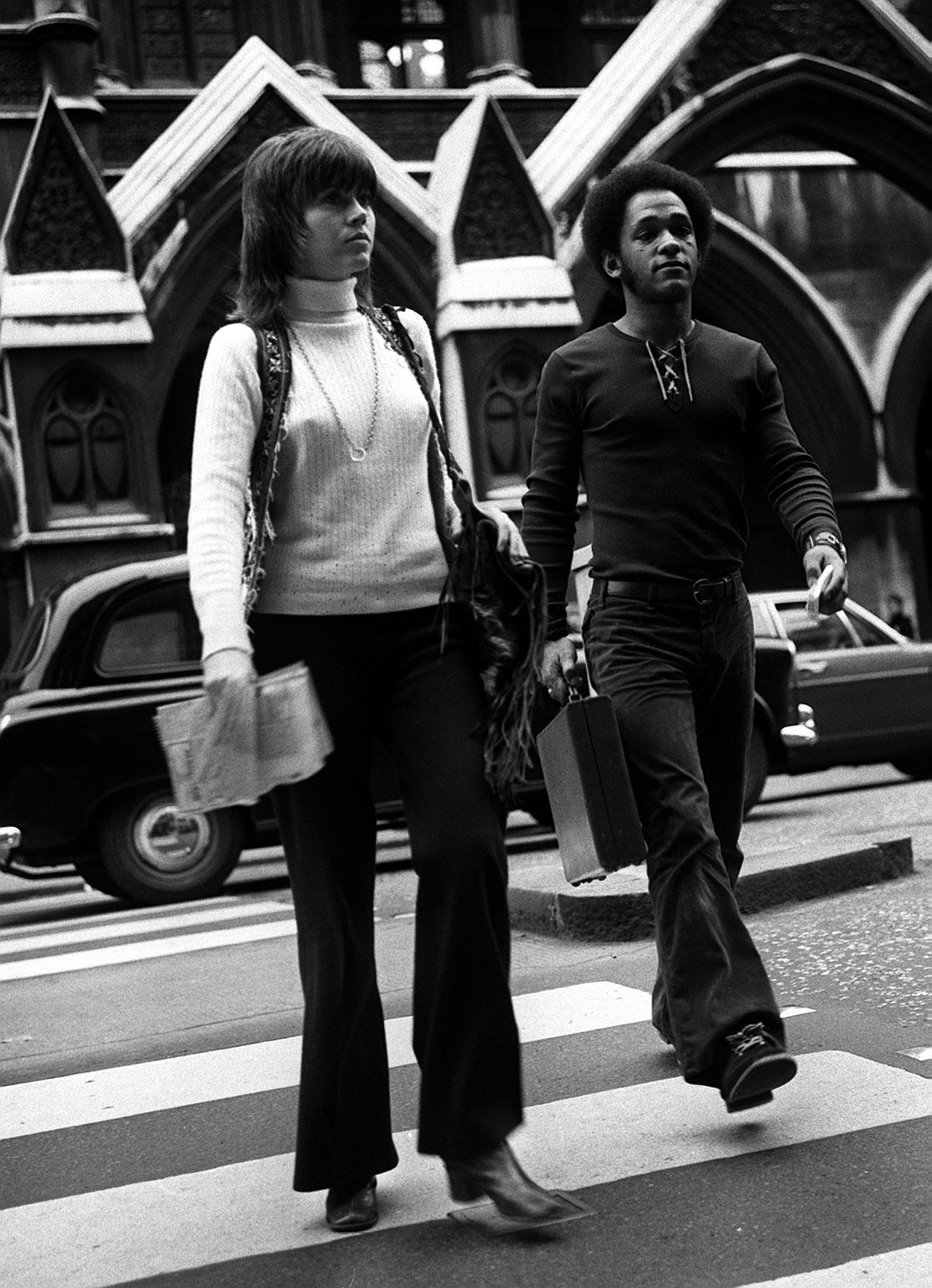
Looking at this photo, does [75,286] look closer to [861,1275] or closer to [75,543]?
[75,543]

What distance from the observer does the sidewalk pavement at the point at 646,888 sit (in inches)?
257

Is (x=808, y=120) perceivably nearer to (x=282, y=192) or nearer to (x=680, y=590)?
(x=680, y=590)

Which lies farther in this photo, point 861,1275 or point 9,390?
point 9,390

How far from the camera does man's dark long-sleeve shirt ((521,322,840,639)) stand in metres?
4.05

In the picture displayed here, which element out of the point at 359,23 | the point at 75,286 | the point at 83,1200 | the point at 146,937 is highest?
the point at 359,23

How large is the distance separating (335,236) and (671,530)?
40.4 inches

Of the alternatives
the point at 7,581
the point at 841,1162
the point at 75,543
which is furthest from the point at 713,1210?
the point at 7,581

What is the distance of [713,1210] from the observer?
128 inches

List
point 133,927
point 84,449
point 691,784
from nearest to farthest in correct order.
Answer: point 691,784, point 133,927, point 84,449

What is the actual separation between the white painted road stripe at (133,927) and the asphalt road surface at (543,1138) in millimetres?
1437

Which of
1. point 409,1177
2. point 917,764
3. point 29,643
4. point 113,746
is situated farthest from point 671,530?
point 917,764

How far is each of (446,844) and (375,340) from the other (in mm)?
961

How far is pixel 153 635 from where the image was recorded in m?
9.66

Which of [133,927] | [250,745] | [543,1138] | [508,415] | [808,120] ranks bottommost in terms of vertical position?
[133,927]
